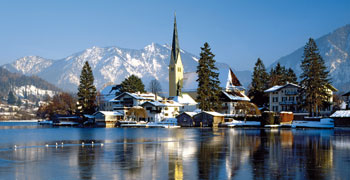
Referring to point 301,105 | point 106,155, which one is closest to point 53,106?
point 301,105

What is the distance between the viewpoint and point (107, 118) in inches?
4624

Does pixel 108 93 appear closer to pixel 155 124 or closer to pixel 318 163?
pixel 155 124

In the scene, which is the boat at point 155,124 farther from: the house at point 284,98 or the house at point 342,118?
the house at point 342,118

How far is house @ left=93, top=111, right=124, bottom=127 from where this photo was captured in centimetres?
11719

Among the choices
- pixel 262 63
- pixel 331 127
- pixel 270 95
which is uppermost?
pixel 262 63

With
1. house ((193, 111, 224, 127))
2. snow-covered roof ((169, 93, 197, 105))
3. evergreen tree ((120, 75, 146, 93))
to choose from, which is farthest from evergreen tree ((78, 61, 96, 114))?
house ((193, 111, 224, 127))

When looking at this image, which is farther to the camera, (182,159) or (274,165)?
(182,159)

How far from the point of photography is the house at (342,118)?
7728cm

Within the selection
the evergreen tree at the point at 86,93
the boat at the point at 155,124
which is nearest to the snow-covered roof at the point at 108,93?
the evergreen tree at the point at 86,93

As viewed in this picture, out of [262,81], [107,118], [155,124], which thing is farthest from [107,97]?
[262,81]


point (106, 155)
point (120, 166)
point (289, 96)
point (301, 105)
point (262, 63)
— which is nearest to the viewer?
point (120, 166)

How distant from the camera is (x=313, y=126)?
80312 mm

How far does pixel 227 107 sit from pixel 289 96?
1675 cm

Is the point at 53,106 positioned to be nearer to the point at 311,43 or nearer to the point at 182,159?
the point at 311,43
